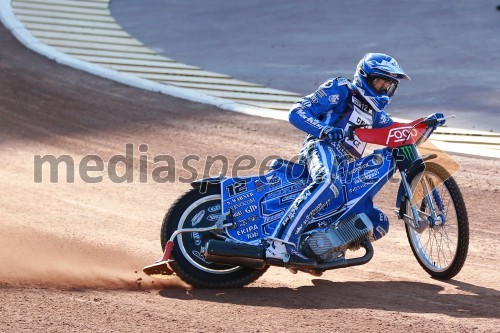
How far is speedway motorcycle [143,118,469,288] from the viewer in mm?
7520

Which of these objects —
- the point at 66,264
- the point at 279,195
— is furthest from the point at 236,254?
the point at 66,264

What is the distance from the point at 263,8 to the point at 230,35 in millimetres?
2575

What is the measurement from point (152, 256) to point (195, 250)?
0.94 metres

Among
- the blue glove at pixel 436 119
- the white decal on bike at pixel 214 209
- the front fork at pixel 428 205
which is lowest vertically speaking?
the white decal on bike at pixel 214 209

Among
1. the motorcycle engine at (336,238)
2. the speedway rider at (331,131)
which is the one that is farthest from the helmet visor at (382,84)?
the motorcycle engine at (336,238)

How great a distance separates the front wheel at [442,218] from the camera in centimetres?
757

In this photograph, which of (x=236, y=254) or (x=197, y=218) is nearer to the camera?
(x=236, y=254)

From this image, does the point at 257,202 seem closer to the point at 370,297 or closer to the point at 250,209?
the point at 250,209

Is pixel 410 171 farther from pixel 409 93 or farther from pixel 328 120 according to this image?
pixel 409 93

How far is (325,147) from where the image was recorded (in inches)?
303

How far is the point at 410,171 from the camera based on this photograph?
773 cm

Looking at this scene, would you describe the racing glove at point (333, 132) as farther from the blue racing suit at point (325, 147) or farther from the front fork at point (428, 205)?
the front fork at point (428, 205)

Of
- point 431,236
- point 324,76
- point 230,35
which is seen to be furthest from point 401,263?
point 230,35

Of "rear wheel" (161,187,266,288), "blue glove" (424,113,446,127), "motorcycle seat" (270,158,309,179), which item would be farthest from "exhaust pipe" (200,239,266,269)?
"blue glove" (424,113,446,127)
